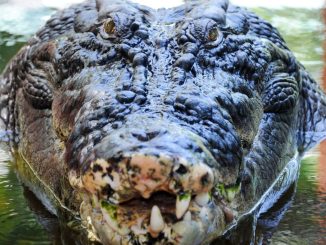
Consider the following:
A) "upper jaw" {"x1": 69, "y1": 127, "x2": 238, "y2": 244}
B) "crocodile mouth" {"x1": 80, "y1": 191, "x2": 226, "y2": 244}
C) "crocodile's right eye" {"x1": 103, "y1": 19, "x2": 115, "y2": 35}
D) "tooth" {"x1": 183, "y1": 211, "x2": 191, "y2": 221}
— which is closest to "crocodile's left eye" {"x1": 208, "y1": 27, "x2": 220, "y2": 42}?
"crocodile's right eye" {"x1": 103, "y1": 19, "x2": 115, "y2": 35}

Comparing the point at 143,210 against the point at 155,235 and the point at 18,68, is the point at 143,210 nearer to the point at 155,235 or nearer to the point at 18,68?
the point at 155,235

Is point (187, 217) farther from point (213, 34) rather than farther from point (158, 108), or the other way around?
point (213, 34)

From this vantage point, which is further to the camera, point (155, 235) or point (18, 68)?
point (18, 68)

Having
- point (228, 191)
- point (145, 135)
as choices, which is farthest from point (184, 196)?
point (228, 191)

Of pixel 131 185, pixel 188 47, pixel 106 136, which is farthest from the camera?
pixel 188 47

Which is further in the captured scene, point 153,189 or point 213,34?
point 213,34

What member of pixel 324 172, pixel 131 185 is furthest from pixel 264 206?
pixel 131 185

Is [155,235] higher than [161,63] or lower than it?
lower

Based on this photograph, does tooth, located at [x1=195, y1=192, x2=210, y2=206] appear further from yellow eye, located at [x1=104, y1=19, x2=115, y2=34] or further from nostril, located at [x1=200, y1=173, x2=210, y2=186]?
yellow eye, located at [x1=104, y1=19, x2=115, y2=34]
